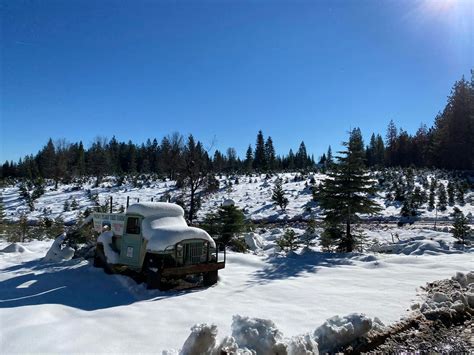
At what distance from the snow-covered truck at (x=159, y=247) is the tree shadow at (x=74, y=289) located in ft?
1.44

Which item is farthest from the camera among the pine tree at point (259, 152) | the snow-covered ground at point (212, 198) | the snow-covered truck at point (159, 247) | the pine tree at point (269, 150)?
the pine tree at point (269, 150)

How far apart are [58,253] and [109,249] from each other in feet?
10.7

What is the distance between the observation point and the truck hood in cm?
886

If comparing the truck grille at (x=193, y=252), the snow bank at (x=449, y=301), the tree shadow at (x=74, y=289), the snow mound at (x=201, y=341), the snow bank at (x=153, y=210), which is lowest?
the tree shadow at (x=74, y=289)

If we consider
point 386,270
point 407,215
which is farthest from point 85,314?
point 407,215

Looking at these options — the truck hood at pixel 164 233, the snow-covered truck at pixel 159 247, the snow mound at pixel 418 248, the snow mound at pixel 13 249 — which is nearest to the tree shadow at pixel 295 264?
the snow-covered truck at pixel 159 247

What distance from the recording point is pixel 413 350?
583 cm

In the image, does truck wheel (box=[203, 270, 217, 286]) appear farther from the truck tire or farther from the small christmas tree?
the small christmas tree

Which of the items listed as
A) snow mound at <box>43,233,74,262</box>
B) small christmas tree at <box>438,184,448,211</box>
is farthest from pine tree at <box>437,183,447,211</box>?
snow mound at <box>43,233,74,262</box>

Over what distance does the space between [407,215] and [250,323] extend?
26.4 meters

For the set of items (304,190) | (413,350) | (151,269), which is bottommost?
(413,350)

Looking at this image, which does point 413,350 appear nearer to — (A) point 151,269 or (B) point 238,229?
(A) point 151,269

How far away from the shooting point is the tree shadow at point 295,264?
34.6 feet

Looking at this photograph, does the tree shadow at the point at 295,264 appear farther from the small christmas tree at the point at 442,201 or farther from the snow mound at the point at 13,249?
the small christmas tree at the point at 442,201
